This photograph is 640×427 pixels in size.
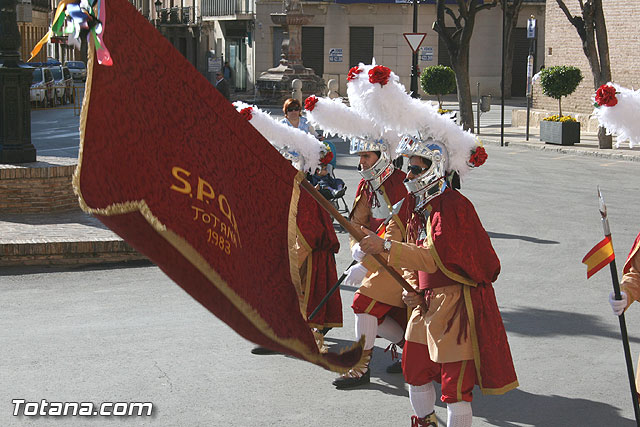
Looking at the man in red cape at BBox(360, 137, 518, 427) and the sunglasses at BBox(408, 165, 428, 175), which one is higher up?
the sunglasses at BBox(408, 165, 428, 175)

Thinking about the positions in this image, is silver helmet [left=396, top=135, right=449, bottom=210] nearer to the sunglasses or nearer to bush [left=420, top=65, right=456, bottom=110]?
the sunglasses

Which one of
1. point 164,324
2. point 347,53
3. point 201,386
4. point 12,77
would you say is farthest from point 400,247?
point 347,53

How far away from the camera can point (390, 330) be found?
6793 mm

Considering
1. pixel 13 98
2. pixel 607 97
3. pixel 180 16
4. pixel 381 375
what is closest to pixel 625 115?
pixel 607 97

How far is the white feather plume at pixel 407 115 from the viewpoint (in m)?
5.60

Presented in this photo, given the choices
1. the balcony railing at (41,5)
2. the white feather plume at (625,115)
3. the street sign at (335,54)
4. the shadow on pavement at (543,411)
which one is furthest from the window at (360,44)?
the white feather plume at (625,115)

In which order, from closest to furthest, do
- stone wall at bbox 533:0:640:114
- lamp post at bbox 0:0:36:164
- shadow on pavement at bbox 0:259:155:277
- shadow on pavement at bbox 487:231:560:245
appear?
shadow on pavement at bbox 0:259:155:277, shadow on pavement at bbox 487:231:560:245, lamp post at bbox 0:0:36:164, stone wall at bbox 533:0:640:114

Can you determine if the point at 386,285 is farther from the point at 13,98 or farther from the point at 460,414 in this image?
the point at 13,98

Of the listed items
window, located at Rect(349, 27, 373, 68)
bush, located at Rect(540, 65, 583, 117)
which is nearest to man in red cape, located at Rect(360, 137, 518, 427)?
bush, located at Rect(540, 65, 583, 117)

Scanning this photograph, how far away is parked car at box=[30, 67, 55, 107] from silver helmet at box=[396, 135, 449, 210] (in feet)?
98.5

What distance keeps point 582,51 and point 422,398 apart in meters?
25.5

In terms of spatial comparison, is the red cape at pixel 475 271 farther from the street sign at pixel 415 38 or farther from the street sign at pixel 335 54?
the street sign at pixel 335 54

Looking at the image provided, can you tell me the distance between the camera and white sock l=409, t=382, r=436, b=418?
5.49 meters

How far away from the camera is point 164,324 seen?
8344mm
